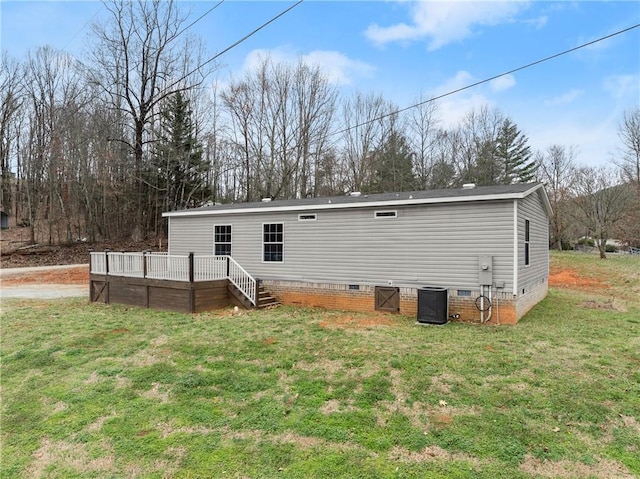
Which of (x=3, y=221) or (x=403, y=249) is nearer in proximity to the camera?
(x=403, y=249)

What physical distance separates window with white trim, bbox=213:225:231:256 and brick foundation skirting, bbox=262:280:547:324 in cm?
184

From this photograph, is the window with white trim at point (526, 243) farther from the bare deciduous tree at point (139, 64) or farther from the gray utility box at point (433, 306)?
the bare deciduous tree at point (139, 64)

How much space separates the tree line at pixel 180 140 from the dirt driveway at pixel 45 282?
578cm

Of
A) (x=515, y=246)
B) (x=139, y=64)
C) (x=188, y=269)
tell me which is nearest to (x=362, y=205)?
(x=515, y=246)

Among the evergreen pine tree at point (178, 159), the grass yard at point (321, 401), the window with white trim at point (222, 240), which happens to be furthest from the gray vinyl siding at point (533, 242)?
the evergreen pine tree at point (178, 159)

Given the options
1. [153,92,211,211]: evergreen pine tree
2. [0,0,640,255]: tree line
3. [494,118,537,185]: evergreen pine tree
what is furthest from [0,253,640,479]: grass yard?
[494,118,537,185]: evergreen pine tree

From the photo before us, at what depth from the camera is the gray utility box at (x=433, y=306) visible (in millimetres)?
8031

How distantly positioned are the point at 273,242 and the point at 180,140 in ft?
56.5

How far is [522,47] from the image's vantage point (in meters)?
9.04

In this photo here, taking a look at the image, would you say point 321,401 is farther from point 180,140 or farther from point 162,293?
point 180,140

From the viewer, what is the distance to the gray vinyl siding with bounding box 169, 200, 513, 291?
26.4 ft

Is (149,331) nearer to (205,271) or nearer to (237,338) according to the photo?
(237,338)

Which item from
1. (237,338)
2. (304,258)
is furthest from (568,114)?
(237,338)

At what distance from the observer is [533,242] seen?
32.6 ft
